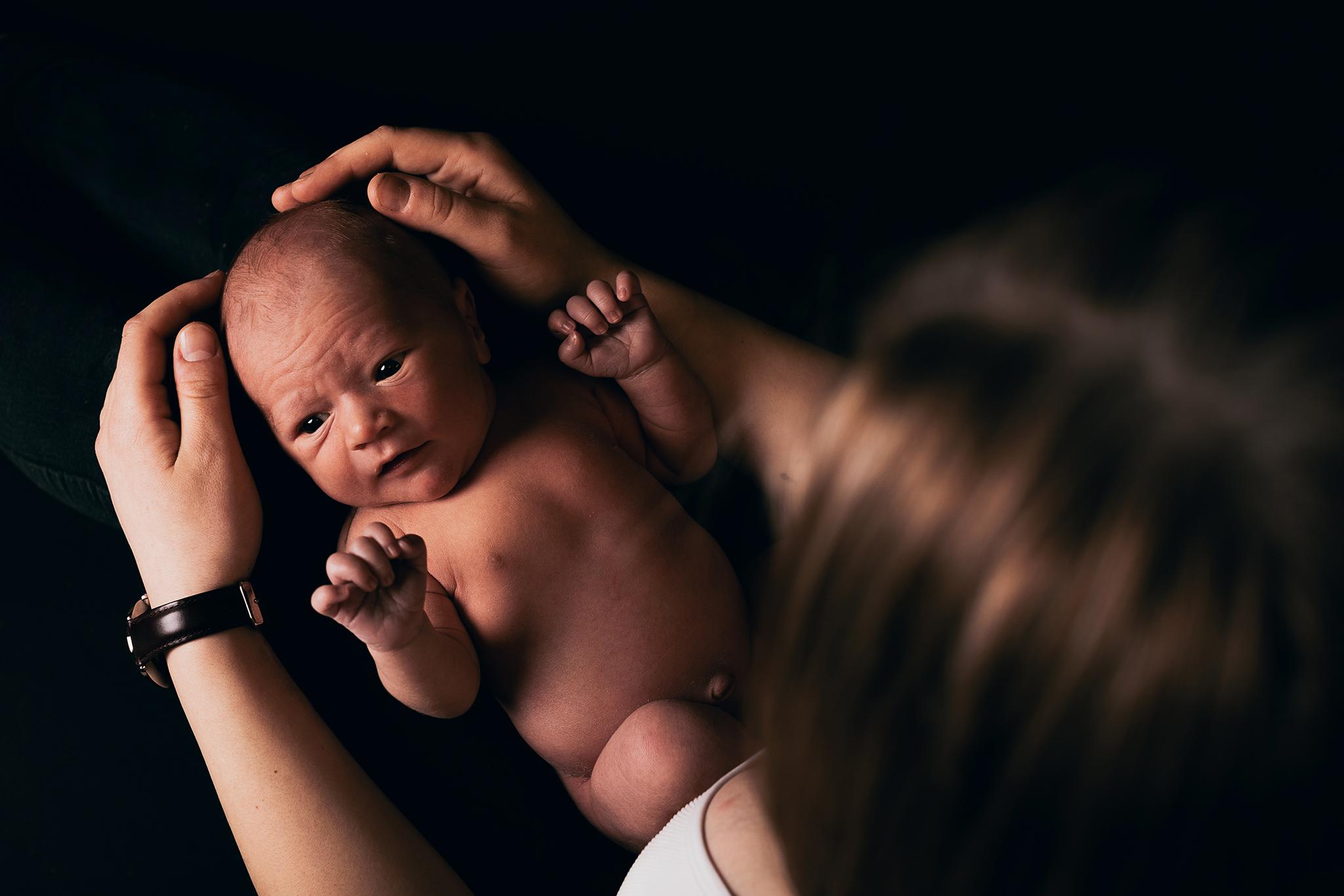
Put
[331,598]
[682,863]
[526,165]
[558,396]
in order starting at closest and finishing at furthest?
[682,863] → [331,598] → [558,396] → [526,165]

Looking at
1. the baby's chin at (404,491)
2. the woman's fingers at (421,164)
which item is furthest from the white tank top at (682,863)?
the woman's fingers at (421,164)

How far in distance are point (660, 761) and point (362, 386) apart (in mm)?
462

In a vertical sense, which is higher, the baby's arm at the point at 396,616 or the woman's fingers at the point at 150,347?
the woman's fingers at the point at 150,347

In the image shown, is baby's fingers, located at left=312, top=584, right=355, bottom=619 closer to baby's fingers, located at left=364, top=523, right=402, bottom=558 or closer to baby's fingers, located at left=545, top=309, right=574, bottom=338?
baby's fingers, located at left=364, top=523, right=402, bottom=558

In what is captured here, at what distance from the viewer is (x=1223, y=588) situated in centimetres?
37

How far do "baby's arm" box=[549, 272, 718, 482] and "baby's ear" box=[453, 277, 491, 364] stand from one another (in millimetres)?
87

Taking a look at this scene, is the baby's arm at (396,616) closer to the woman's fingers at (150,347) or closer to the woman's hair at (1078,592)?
the woman's fingers at (150,347)

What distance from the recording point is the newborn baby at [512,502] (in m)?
0.90

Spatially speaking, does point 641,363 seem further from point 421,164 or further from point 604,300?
point 421,164

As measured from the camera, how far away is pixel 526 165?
4.37ft

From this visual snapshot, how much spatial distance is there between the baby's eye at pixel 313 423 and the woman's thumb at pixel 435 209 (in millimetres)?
221

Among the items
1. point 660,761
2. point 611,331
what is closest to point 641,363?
point 611,331

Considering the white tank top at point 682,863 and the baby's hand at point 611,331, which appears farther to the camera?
the baby's hand at point 611,331

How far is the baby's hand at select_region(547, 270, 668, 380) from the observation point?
979 millimetres
